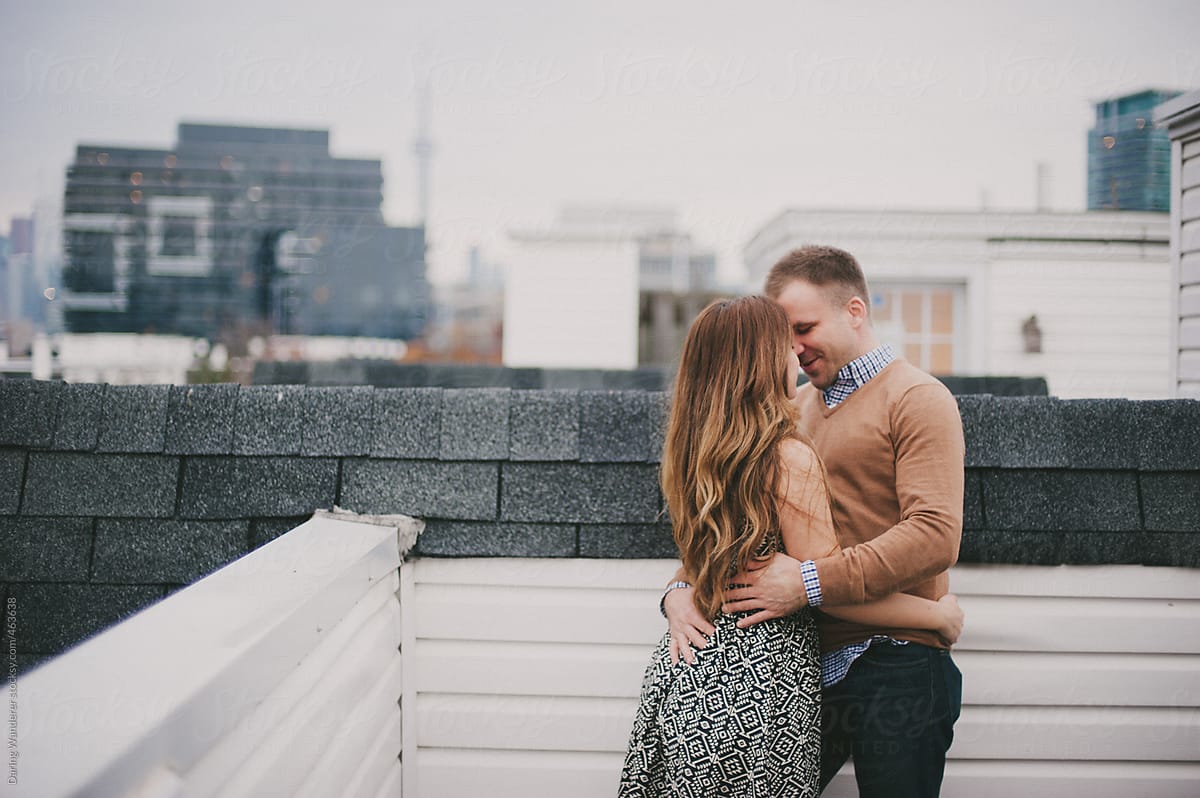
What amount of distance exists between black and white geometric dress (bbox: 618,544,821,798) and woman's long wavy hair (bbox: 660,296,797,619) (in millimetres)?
109

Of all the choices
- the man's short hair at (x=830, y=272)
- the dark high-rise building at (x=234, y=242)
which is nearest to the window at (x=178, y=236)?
the dark high-rise building at (x=234, y=242)

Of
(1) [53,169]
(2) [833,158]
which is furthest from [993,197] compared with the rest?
(1) [53,169]

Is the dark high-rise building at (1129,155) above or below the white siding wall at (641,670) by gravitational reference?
above

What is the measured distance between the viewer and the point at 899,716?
1.34 metres

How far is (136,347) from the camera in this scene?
74.6 ft

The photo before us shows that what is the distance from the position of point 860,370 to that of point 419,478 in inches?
43.0

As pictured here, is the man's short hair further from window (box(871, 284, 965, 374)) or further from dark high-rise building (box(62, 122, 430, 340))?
dark high-rise building (box(62, 122, 430, 340))

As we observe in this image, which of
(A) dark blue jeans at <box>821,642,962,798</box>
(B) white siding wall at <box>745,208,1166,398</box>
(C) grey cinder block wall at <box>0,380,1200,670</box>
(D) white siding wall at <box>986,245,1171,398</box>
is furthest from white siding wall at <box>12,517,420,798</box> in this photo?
(D) white siding wall at <box>986,245,1171,398</box>

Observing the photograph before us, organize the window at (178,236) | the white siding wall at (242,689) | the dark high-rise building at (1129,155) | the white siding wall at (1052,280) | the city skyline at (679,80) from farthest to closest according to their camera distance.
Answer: the window at (178,236)
the white siding wall at (1052,280)
the dark high-rise building at (1129,155)
the city skyline at (679,80)
the white siding wall at (242,689)

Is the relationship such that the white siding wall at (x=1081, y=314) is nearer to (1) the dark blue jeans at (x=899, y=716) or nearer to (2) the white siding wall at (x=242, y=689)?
(1) the dark blue jeans at (x=899, y=716)

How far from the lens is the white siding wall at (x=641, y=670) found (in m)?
1.74

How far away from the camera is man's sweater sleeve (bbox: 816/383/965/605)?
1217 mm

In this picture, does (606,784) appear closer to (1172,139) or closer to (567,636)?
(567,636)

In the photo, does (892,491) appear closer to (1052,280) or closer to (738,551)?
(738,551)
